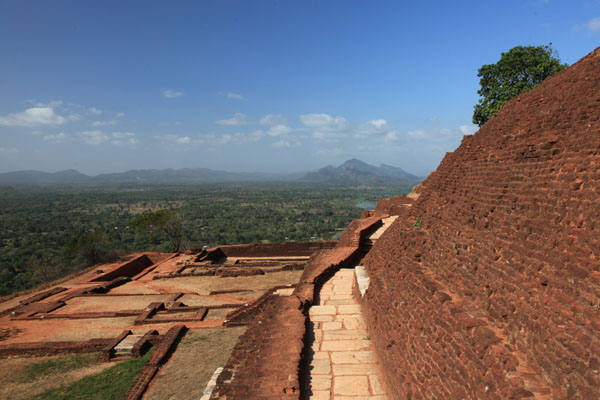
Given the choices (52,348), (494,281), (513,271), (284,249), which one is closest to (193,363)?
(52,348)

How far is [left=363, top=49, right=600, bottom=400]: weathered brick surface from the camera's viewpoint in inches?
93.6

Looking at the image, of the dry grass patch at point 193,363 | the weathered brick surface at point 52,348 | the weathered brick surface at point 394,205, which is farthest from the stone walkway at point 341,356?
the weathered brick surface at point 394,205

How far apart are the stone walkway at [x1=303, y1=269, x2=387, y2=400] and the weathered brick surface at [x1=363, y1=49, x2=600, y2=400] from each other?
320 millimetres

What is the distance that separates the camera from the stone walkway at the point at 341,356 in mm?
4340

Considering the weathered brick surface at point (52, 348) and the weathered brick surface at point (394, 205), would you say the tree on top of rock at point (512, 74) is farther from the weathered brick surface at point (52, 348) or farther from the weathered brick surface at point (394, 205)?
the weathered brick surface at point (52, 348)

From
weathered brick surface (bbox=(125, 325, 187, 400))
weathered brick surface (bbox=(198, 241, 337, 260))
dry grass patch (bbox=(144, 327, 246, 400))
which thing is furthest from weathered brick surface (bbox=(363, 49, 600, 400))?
weathered brick surface (bbox=(198, 241, 337, 260))

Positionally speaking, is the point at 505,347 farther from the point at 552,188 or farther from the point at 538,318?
the point at 552,188

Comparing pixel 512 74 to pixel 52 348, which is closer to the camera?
pixel 52 348

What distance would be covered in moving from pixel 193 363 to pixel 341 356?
4.66 m

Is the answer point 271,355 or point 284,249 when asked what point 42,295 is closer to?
point 284,249

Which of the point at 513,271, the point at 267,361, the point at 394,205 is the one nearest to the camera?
the point at 513,271

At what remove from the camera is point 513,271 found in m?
3.13

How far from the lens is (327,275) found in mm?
9172

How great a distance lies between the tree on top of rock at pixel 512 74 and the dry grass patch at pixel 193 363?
47.0 ft
